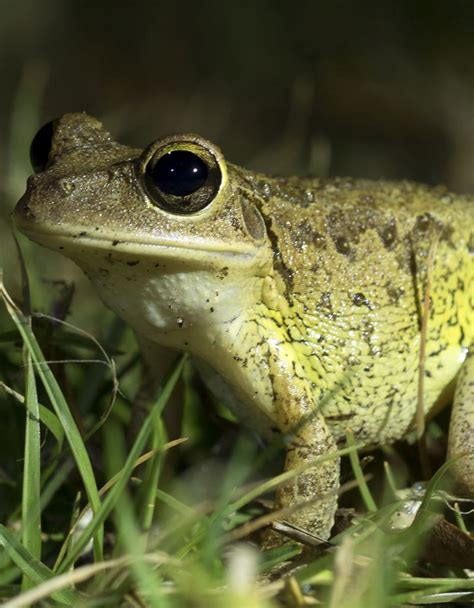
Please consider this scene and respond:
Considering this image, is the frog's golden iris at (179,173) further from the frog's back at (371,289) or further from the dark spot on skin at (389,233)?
the dark spot on skin at (389,233)

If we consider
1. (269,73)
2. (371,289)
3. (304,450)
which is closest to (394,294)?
(371,289)

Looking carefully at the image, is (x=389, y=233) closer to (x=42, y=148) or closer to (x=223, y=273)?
(x=223, y=273)

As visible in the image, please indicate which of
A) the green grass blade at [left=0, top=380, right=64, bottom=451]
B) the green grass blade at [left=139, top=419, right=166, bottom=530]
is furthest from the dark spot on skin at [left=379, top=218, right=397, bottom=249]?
the green grass blade at [left=0, top=380, right=64, bottom=451]

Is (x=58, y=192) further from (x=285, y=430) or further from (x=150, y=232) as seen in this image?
(x=285, y=430)

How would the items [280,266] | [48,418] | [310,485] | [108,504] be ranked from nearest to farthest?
1. [108,504]
2. [48,418]
3. [310,485]
4. [280,266]

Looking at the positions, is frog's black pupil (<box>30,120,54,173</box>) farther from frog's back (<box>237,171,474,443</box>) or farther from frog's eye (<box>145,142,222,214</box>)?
frog's back (<box>237,171,474,443</box>)

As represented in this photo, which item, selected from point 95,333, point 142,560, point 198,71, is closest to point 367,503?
point 142,560
